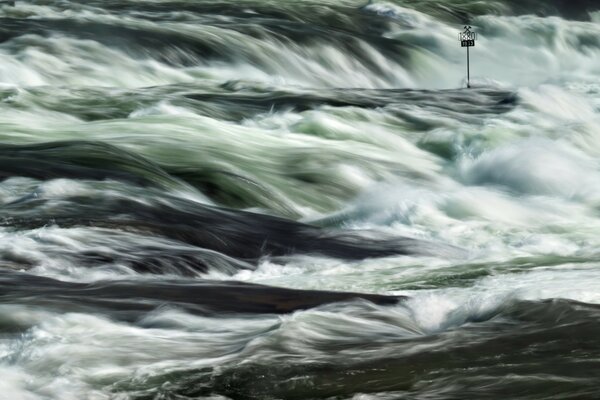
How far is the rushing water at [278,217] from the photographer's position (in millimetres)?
5039

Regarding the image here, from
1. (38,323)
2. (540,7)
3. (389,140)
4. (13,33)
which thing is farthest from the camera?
(540,7)

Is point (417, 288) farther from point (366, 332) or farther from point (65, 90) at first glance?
point (65, 90)

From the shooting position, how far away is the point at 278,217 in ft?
29.7

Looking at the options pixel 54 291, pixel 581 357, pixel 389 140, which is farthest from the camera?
pixel 389 140

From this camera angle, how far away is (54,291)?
6.19m

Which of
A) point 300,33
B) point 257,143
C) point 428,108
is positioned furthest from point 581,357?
point 300,33

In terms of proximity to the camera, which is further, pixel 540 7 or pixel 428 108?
pixel 540 7

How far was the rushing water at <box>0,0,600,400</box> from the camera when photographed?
5.04 metres

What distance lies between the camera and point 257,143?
485 inches

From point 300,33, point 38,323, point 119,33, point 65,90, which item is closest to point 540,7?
point 300,33

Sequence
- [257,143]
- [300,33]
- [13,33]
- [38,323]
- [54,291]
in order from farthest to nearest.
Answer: [300,33], [13,33], [257,143], [54,291], [38,323]

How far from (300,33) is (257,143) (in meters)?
7.66

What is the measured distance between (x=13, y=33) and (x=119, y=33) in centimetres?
158

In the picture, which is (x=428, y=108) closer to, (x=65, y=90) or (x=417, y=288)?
(x=65, y=90)
